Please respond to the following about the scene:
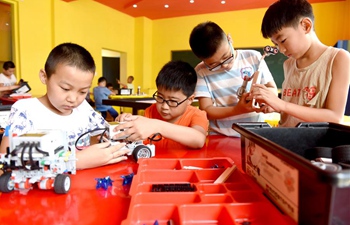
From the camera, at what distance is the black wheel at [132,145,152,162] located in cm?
86

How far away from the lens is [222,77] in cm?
139

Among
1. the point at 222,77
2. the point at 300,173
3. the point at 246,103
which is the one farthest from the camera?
the point at 222,77

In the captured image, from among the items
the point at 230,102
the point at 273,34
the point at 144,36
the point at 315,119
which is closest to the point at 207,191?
the point at 315,119

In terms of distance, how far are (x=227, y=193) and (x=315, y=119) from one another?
1.94 feet

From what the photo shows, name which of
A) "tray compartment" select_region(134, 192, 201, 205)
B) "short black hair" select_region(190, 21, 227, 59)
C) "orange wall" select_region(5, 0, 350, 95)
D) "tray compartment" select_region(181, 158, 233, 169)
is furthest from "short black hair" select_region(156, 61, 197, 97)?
"orange wall" select_region(5, 0, 350, 95)

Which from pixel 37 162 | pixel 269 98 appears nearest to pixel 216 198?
pixel 37 162

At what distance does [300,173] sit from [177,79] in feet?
2.77

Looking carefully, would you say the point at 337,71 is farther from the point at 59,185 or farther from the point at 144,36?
the point at 144,36

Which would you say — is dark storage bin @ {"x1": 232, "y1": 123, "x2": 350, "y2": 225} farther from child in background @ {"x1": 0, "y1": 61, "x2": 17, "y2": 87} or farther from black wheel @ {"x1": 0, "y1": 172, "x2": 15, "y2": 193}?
child in background @ {"x1": 0, "y1": 61, "x2": 17, "y2": 87}

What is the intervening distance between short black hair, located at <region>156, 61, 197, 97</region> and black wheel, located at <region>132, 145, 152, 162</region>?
1.18 ft

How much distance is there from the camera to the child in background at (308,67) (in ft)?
3.13

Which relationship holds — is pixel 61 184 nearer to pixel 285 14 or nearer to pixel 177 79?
pixel 177 79

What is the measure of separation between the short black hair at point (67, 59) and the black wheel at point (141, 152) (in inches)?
14.3

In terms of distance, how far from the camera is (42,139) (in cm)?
55
